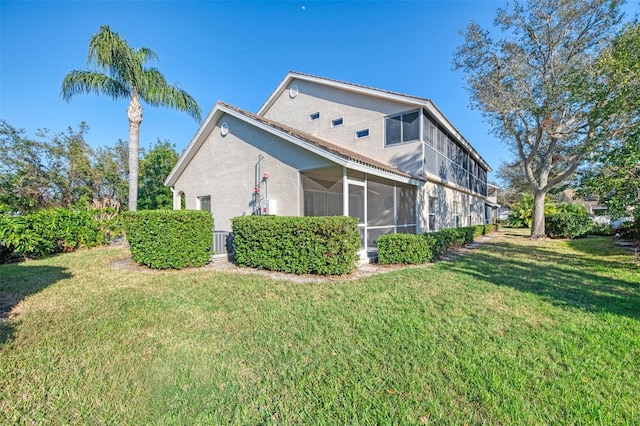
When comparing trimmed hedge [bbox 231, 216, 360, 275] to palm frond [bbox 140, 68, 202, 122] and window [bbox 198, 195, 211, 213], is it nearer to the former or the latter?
window [bbox 198, 195, 211, 213]

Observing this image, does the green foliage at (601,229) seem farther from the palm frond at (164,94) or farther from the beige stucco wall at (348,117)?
the palm frond at (164,94)

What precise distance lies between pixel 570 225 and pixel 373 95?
1578cm

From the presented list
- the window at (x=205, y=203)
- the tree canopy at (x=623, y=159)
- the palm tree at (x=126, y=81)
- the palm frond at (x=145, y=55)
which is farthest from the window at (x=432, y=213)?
the palm frond at (x=145, y=55)

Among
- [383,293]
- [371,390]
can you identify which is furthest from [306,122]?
[371,390]

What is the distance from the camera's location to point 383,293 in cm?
555

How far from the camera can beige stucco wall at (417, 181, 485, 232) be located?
1242 centimetres

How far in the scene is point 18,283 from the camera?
639cm

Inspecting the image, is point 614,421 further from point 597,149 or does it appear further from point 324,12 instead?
point 324,12

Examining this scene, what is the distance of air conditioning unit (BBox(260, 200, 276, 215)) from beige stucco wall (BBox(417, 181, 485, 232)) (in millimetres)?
6529

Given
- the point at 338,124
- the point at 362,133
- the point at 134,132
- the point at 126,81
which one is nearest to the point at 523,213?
the point at 362,133

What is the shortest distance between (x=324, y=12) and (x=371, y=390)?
14.7 metres

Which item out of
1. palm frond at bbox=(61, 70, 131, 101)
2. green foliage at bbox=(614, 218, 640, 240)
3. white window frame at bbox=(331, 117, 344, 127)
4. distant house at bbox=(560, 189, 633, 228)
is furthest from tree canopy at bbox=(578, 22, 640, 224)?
palm frond at bbox=(61, 70, 131, 101)

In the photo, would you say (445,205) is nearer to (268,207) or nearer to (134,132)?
(268,207)

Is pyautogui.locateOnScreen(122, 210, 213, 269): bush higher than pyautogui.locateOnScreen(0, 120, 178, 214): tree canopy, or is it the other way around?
pyautogui.locateOnScreen(0, 120, 178, 214): tree canopy
